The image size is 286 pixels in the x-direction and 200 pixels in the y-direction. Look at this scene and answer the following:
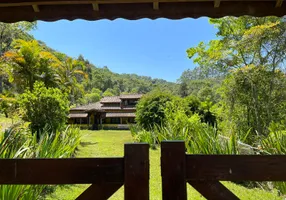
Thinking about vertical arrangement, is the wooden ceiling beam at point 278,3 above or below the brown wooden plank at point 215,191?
above

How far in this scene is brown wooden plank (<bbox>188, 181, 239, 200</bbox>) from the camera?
3.97 feet

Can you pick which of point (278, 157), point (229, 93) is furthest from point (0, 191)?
point (229, 93)

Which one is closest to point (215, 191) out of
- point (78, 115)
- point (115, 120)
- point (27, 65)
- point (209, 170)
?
point (209, 170)

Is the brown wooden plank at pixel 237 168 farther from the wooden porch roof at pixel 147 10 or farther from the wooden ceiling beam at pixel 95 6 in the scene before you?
the wooden ceiling beam at pixel 95 6

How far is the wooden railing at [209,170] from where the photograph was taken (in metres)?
Result: 1.19

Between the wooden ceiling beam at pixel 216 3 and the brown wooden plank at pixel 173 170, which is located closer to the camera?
the brown wooden plank at pixel 173 170

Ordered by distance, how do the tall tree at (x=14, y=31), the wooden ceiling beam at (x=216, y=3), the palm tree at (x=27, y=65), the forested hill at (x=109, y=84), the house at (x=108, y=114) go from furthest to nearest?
the forested hill at (x=109, y=84)
the house at (x=108, y=114)
the tall tree at (x=14, y=31)
the palm tree at (x=27, y=65)
the wooden ceiling beam at (x=216, y=3)

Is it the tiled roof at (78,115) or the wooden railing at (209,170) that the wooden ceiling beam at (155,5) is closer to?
the wooden railing at (209,170)

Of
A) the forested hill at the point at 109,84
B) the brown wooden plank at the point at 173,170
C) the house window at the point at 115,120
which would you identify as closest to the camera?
the brown wooden plank at the point at 173,170

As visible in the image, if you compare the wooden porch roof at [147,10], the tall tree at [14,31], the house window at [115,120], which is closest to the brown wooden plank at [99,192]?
the wooden porch roof at [147,10]

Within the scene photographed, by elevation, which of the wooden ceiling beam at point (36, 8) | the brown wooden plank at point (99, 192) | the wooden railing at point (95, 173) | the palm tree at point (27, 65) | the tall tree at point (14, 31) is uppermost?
the tall tree at point (14, 31)

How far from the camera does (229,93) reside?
9.81 m

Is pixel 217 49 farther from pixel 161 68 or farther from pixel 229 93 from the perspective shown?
pixel 161 68

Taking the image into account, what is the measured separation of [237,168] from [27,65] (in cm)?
1485
